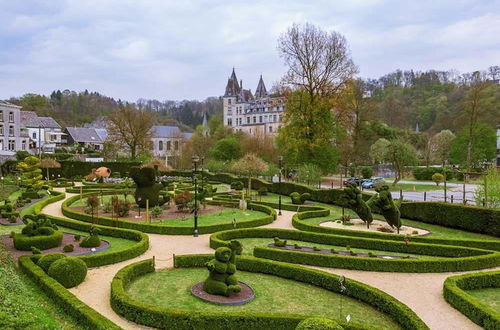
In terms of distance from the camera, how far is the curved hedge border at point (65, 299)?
1016 cm

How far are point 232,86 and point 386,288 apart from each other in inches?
3860

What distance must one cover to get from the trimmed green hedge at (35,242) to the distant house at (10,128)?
5255cm

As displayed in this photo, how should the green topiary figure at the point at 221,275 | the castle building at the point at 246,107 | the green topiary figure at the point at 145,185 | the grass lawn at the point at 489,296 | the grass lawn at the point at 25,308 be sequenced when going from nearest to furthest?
the grass lawn at the point at 25,308
the green topiary figure at the point at 221,275
the grass lawn at the point at 489,296
the green topiary figure at the point at 145,185
the castle building at the point at 246,107

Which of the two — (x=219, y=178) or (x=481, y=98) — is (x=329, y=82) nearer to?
(x=219, y=178)

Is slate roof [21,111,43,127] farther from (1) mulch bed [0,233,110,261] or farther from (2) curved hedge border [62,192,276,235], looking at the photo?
(1) mulch bed [0,233,110,261]

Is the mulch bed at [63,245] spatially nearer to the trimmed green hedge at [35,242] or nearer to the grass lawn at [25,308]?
the trimmed green hedge at [35,242]

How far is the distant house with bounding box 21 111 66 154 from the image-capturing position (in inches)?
3073

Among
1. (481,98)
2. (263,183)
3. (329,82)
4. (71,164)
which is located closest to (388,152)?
(329,82)

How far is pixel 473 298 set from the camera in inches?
472

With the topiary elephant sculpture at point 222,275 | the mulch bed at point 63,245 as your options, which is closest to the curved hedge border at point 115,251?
the mulch bed at point 63,245

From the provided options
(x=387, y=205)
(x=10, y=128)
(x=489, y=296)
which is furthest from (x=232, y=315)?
(x=10, y=128)

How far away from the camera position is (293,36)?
4500 cm

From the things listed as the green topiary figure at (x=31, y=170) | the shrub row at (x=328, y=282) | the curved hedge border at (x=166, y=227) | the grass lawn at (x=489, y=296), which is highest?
the green topiary figure at (x=31, y=170)

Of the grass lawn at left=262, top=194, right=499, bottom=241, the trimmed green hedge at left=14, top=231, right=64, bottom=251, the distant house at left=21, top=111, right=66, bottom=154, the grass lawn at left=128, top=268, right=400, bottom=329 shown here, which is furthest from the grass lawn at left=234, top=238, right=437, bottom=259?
the distant house at left=21, top=111, right=66, bottom=154
